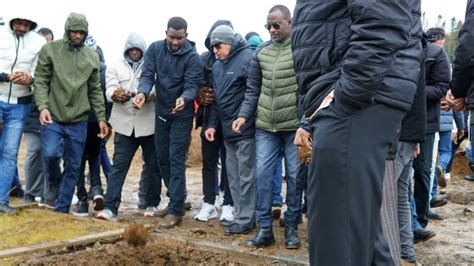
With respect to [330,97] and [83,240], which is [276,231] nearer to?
[83,240]

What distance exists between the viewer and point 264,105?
617cm

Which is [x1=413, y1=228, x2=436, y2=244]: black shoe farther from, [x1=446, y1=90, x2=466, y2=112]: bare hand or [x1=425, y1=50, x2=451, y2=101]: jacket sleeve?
[x1=446, y1=90, x2=466, y2=112]: bare hand

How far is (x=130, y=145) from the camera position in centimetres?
742

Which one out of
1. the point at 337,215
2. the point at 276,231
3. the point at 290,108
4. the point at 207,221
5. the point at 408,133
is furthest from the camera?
the point at 207,221

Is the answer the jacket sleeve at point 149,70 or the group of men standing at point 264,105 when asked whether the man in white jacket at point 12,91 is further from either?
the jacket sleeve at point 149,70

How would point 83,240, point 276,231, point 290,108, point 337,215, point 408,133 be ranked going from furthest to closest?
point 276,231, point 290,108, point 83,240, point 408,133, point 337,215

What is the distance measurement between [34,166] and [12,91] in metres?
1.51

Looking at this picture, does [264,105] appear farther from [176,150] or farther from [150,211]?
[150,211]

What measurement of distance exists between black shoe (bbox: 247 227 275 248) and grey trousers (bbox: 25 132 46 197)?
3.41 meters

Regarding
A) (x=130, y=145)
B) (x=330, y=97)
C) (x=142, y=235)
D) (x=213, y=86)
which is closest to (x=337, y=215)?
(x=330, y=97)

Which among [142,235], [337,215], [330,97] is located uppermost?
[330,97]

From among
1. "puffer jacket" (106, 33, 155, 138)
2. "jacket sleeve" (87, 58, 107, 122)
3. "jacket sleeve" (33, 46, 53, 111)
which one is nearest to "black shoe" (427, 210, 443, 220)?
"puffer jacket" (106, 33, 155, 138)

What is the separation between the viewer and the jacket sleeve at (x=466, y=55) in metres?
4.09

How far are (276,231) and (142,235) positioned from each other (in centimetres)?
168
